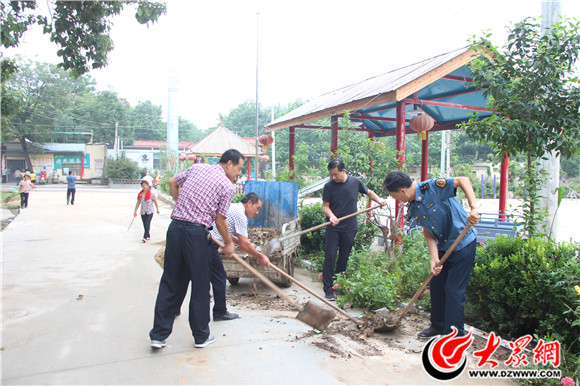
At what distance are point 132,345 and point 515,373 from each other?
3.34 metres

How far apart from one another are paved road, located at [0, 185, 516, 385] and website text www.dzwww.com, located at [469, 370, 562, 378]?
0.15 m

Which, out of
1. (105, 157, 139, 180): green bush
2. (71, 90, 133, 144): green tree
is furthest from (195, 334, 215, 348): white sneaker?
(71, 90, 133, 144): green tree

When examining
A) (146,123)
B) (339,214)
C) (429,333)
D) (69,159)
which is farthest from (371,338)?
(146,123)

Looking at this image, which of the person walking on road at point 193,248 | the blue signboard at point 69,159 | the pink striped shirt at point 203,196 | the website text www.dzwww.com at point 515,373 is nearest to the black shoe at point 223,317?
the person walking on road at point 193,248

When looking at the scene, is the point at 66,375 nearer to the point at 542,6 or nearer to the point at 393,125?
the point at 542,6

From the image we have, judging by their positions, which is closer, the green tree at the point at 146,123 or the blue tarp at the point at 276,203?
the blue tarp at the point at 276,203

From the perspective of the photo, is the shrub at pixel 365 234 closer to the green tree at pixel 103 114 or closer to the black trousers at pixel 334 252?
the black trousers at pixel 334 252

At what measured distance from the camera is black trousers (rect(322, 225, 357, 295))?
17.4ft

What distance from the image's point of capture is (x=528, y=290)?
3.51 m

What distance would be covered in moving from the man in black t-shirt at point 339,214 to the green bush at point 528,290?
1.69 m

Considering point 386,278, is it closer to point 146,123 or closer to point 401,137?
point 401,137

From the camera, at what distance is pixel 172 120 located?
32.5 metres

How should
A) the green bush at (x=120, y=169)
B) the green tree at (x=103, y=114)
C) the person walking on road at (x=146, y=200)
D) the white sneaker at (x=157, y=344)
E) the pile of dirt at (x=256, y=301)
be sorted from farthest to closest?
the green tree at (x=103, y=114), the green bush at (x=120, y=169), the person walking on road at (x=146, y=200), the pile of dirt at (x=256, y=301), the white sneaker at (x=157, y=344)

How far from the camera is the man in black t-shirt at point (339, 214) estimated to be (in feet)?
17.5
